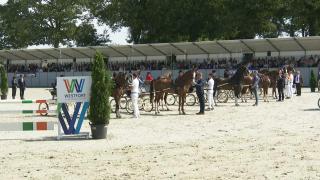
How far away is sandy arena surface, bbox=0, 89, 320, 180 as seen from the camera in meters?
9.96

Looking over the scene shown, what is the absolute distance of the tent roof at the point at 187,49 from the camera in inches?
1667

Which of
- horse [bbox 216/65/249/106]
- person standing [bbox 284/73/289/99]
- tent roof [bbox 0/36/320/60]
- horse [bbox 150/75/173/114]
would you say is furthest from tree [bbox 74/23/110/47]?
horse [bbox 150/75/173/114]

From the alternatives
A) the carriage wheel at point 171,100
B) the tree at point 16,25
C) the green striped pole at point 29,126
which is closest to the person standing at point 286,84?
the carriage wheel at point 171,100

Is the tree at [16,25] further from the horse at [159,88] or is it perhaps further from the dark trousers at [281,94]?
the horse at [159,88]

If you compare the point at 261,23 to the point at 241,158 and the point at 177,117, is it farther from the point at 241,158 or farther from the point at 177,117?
the point at 241,158

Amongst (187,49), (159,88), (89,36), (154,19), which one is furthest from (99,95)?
(89,36)

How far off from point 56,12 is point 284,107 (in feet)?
168

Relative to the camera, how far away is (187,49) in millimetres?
46875

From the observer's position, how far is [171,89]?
2422 centimetres

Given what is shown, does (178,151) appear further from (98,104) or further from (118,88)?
(118,88)

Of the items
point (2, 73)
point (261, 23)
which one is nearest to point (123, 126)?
point (2, 73)

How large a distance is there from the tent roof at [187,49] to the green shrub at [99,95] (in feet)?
71.5

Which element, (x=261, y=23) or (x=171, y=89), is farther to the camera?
(x=261, y=23)

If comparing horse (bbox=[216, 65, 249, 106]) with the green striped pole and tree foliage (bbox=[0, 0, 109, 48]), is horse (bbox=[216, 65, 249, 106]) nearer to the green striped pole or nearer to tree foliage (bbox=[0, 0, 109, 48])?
the green striped pole
